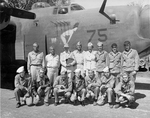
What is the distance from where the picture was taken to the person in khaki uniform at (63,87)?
20.4ft

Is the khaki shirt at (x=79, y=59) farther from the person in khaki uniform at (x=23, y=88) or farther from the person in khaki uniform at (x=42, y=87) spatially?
the person in khaki uniform at (x=23, y=88)

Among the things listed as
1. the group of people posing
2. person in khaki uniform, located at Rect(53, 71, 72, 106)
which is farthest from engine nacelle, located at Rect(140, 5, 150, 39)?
person in khaki uniform, located at Rect(53, 71, 72, 106)

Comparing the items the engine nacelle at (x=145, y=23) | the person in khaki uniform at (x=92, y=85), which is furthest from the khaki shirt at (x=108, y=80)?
the engine nacelle at (x=145, y=23)

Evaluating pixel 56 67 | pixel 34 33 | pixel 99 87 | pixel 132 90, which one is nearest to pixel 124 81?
pixel 132 90

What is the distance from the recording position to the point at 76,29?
7.96 metres

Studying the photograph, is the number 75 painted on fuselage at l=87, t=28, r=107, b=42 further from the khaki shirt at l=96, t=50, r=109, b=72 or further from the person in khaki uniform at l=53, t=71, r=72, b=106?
the person in khaki uniform at l=53, t=71, r=72, b=106

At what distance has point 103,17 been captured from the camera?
297 inches

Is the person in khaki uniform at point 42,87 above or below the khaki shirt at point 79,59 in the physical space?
below

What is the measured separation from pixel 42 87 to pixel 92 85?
1664mm

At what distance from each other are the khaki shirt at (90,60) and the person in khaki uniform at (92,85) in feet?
1.22

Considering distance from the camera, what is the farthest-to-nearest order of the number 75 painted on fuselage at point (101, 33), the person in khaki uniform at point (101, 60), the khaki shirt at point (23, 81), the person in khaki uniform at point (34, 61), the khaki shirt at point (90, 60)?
the number 75 painted on fuselage at point (101, 33), the person in khaki uniform at point (34, 61), the khaki shirt at point (90, 60), the person in khaki uniform at point (101, 60), the khaki shirt at point (23, 81)

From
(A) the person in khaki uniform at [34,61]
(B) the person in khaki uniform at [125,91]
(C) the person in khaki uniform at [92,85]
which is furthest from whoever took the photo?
(A) the person in khaki uniform at [34,61]

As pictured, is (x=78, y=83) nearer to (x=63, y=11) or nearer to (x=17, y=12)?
(x=63, y=11)

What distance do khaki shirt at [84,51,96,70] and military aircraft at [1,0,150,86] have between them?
98 centimetres
